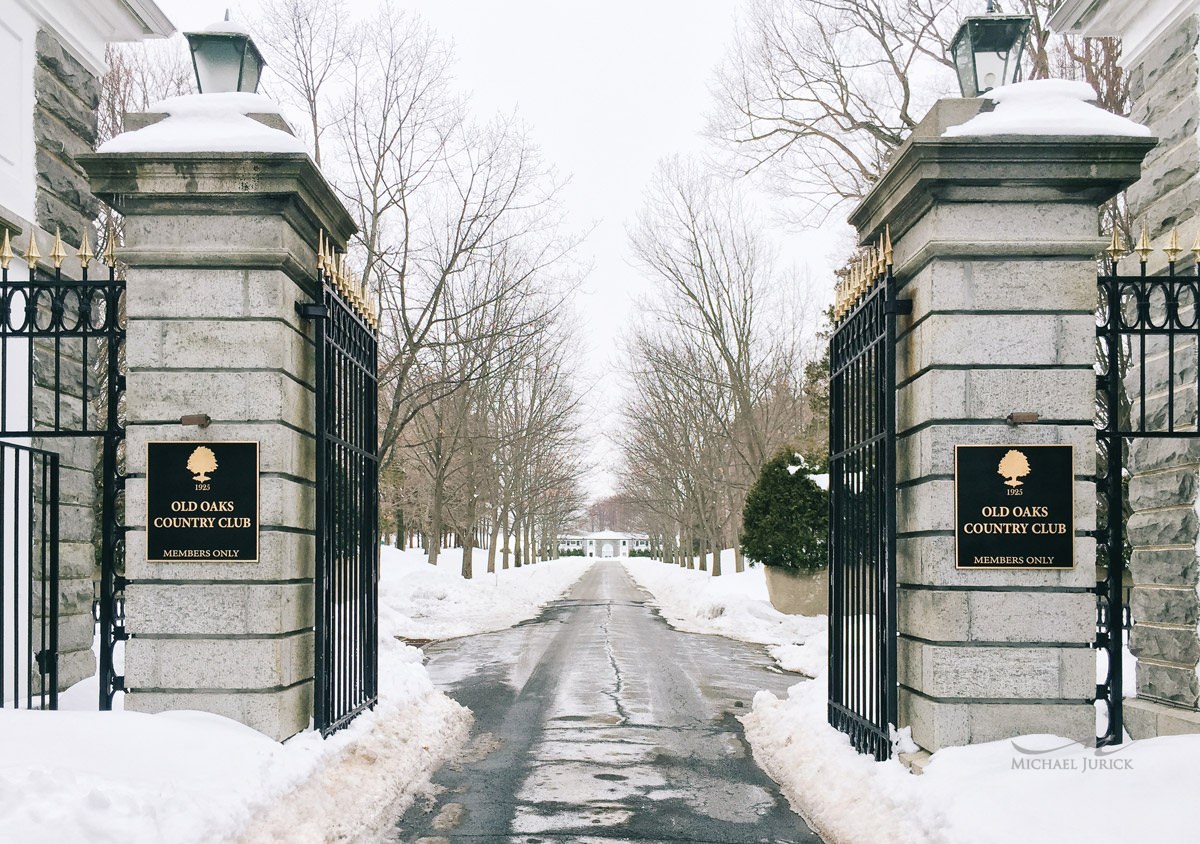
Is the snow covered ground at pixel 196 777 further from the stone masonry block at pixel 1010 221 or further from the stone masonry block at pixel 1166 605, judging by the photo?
the stone masonry block at pixel 1166 605

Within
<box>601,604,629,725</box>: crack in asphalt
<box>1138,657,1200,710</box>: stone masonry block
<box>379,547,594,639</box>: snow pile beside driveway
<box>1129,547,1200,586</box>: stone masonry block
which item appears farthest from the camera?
<box>379,547,594,639</box>: snow pile beside driveway

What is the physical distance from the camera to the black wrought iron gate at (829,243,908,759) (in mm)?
7016

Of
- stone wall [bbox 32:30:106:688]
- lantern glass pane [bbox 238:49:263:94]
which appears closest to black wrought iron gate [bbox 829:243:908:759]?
lantern glass pane [bbox 238:49:263:94]

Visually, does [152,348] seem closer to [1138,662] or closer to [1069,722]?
[1069,722]

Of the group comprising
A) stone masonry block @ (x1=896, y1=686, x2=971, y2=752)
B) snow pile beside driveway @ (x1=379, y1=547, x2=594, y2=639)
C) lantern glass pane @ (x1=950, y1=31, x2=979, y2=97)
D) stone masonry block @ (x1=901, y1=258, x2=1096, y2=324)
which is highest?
lantern glass pane @ (x1=950, y1=31, x2=979, y2=97)

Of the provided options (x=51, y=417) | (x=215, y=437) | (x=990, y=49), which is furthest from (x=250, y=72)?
(x=990, y=49)

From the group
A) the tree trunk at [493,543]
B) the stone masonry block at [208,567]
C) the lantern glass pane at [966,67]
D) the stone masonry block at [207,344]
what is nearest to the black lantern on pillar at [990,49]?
the lantern glass pane at [966,67]

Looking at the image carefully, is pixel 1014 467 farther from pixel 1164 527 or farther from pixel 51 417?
pixel 51 417

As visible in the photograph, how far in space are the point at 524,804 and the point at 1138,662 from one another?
4578 mm

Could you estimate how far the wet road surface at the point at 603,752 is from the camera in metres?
6.72

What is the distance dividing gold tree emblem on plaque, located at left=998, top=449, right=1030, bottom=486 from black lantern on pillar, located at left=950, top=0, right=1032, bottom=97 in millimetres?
2568

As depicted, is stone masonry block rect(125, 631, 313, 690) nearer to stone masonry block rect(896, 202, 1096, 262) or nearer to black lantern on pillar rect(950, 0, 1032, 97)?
stone masonry block rect(896, 202, 1096, 262)

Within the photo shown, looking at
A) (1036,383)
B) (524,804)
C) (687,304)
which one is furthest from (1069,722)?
(687,304)

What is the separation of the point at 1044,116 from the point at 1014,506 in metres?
2.42
